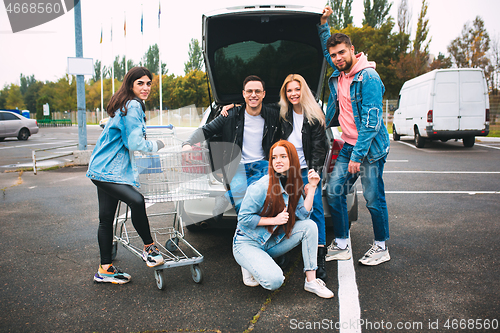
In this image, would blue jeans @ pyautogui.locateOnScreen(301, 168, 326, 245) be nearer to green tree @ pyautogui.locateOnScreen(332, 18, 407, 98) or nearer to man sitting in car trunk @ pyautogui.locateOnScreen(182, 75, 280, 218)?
man sitting in car trunk @ pyautogui.locateOnScreen(182, 75, 280, 218)

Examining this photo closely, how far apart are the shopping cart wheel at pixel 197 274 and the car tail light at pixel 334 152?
157cm

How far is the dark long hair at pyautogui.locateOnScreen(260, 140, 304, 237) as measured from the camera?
9.62ft

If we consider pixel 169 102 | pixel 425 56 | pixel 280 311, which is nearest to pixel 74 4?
pixel 280 311

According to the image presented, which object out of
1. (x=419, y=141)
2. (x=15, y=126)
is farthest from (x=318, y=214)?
(x=15, y=126)

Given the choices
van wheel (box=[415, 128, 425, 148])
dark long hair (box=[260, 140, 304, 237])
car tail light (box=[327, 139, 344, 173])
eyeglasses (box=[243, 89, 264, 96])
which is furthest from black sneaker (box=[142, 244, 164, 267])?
van wheel (box=[415, 128, 425, 148])

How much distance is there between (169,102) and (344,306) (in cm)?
5031

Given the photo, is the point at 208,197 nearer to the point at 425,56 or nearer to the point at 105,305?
the point at 105,305

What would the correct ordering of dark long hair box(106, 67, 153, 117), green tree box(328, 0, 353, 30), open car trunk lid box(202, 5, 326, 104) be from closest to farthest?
dark long hair box(106, 67, 153, 117) < open car trunk lid box(202, 5, 326, 104) < green tree box(328, 0, 353, 30)

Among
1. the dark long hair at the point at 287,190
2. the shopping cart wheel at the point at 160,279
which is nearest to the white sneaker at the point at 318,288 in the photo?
the dark long hair at the point at 287,190

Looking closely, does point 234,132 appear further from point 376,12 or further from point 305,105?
point 376,12

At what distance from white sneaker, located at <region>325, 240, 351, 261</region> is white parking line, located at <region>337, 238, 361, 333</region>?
0.04 metres

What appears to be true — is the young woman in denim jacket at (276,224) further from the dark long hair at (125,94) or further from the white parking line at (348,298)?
the dark long hair at (125,94)

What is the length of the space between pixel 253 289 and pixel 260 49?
2738 millimetres

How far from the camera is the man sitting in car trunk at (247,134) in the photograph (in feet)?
11.3
